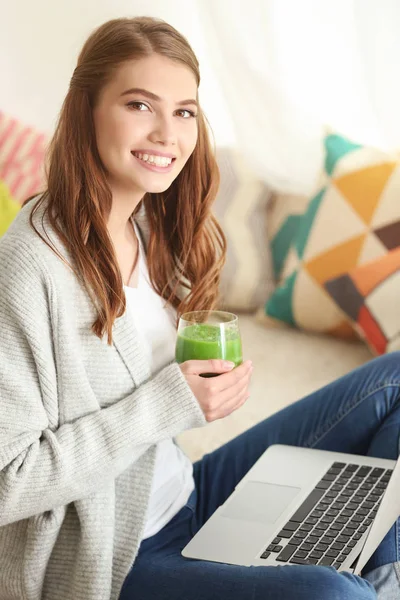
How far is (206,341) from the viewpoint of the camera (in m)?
1.33

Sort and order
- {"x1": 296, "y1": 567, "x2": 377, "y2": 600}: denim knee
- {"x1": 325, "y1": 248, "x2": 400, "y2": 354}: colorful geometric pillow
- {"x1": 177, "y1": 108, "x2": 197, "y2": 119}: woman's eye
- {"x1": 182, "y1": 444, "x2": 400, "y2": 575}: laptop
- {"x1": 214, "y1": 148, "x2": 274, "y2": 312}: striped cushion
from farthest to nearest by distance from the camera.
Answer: {"x1": 214, "y1": 148, "x2": 274, "y2": 312}: striped cushion → {"x1": 325, "y1": 248, "x2": 400, "y2": 354}: colorful geometric pillow → {"x1": 177, "y1": 108, "x2": 197, "y2": 119}: woman's eye → {"x1": 182, "y1": 444, "x2": 400, "y2": 575}: laptop → {"x1": 296, "y1": 567, "x2": 377, "y2": 600}: denim knee

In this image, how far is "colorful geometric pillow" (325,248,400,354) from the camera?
232cm

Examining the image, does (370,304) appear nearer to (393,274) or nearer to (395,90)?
(393,274)

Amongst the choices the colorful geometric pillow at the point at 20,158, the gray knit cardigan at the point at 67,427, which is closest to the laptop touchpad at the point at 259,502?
the gray knit cardigan at the point at 67,427

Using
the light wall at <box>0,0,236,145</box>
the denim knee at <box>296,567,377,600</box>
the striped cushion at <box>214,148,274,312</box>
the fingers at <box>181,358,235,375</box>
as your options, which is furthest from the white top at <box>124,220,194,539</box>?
the light wall at <box>0,0,236,145</box>

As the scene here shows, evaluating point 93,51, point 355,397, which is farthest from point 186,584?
point 93,51

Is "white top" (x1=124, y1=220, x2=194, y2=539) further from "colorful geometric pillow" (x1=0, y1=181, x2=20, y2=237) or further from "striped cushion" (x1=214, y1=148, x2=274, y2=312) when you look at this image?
"striped cushion" (x1=214, y1=148, x2=274, y2=312)

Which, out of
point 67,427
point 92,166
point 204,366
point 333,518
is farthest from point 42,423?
point 333,518

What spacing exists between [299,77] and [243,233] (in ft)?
1.71

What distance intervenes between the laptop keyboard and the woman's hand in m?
0.23

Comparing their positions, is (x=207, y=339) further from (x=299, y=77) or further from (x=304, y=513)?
(x=299, y=77)

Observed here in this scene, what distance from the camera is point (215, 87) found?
2982mm

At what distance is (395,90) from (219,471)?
1382mm

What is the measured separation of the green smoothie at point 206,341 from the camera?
1327 millimetres
